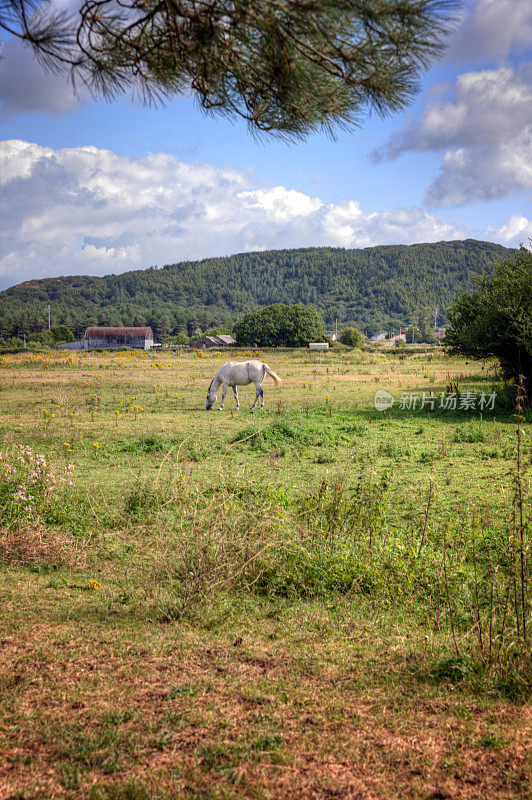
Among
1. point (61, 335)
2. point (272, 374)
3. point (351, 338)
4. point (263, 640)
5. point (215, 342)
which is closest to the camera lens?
point (263, 640)

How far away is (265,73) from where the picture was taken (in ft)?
14.0

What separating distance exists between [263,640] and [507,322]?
15.5 metres

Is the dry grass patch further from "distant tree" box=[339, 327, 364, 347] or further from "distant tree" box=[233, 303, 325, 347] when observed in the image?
"distant tree" box=[233, 303, 325, 347]

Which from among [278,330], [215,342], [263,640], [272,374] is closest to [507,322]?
[272,374]

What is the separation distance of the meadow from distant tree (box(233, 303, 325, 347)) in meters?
67.8

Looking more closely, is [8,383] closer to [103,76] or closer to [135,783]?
[103,76]

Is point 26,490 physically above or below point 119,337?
below

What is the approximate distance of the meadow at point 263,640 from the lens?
267 centimetres

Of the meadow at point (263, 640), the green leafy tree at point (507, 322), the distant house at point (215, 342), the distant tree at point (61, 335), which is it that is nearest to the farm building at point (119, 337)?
the distant tree at point (61, 335)

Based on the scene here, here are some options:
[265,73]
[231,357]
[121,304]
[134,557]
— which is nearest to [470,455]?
[134,557]

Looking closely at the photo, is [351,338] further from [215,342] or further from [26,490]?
[26,490]

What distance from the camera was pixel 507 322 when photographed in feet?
55.8

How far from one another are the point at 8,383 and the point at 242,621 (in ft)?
82.0

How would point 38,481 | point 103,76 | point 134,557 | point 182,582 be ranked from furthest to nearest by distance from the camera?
point 38,481, point 134,557, point 182,582, point 103,76
